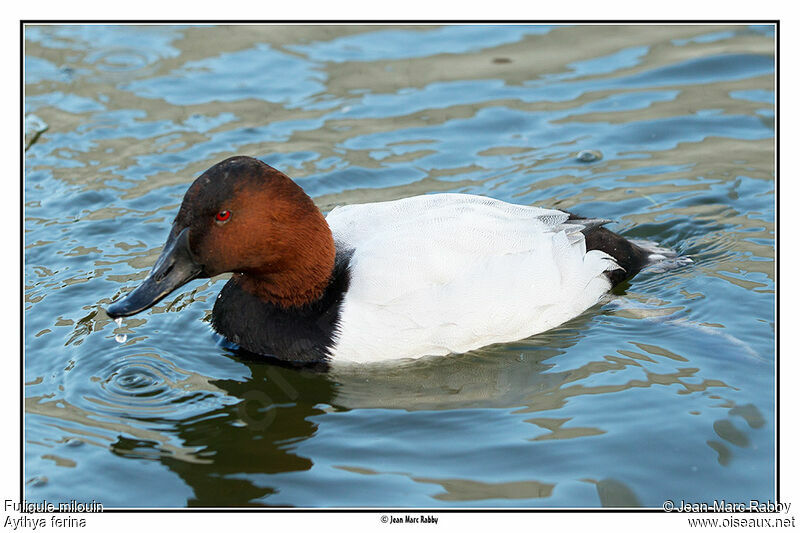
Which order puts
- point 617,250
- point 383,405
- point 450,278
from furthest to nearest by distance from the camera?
point 617,250
point 450,278
point 383,405

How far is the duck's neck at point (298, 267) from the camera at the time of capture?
5.56m

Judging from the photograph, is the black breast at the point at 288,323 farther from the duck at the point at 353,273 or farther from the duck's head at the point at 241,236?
the duck's head at the point at 241,236

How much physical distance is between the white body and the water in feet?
0.58

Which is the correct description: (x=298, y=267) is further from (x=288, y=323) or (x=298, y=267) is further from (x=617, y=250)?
(x=617, y=250)

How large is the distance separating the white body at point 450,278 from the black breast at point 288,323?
0.25ft

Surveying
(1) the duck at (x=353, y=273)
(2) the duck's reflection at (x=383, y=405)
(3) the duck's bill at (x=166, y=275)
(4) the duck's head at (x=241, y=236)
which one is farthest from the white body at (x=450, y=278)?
(3) the duck's bill at (x=166, y=275)

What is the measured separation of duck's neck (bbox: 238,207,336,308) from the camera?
5559mm

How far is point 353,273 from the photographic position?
565 centimetres

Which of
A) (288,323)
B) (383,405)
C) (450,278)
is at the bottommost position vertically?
(383,405)

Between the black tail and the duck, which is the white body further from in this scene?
the black tail

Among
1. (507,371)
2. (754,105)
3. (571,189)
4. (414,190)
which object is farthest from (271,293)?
(754,105)

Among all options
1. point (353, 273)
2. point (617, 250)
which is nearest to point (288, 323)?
point (353, 273)

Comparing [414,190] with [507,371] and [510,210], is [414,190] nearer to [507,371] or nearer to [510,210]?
[510,210]

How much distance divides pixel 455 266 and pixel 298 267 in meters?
0.88
